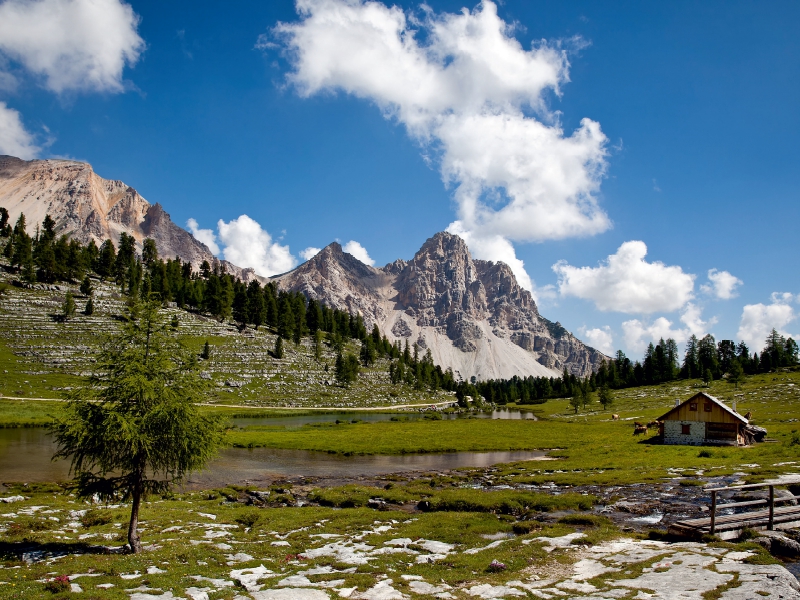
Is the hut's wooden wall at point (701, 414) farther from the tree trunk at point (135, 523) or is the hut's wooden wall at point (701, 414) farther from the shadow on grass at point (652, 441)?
Answer: the tree trunk at point (135, 523)

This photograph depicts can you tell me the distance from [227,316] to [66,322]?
53.0 meters

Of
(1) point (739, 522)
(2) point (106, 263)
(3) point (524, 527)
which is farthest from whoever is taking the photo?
(2) point (106, 263)

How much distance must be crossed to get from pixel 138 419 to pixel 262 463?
35.8 m

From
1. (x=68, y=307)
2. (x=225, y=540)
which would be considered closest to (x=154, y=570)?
(x=225, y=540)

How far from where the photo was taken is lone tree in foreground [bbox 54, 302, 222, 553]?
1986cm

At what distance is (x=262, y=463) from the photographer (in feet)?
174

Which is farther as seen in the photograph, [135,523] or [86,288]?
[86,288]

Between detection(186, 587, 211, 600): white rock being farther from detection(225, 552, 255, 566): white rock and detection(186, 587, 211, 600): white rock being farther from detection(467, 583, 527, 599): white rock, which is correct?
detection(467, 583, 527, 599): white rock

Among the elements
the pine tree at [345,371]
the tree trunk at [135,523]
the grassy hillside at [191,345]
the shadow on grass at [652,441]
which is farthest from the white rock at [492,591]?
the pine tree at [345,371]

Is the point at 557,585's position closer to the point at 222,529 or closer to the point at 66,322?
the point at 222,529

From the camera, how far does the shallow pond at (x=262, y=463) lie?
42.6 m

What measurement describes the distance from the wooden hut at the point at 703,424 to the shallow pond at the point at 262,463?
19594mm

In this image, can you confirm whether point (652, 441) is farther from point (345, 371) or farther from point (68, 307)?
point (68, 307)

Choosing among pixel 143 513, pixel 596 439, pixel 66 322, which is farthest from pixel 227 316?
pixel 143 513
